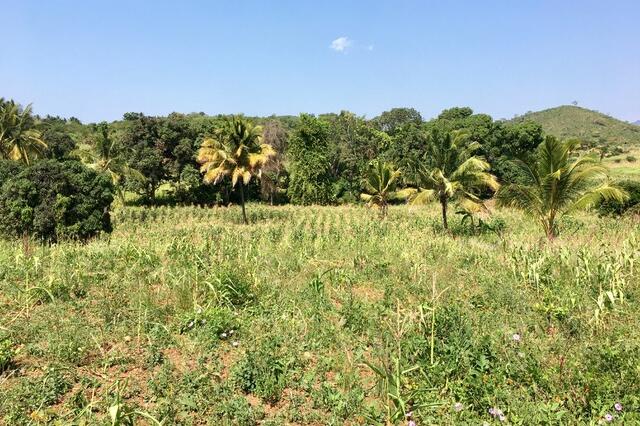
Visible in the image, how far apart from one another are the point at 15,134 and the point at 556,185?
1307 inches

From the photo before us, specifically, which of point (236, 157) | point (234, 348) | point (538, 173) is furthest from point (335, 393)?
point (236, 157)

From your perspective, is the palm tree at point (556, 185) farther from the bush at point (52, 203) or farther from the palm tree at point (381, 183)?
the bush at point (52, 203)

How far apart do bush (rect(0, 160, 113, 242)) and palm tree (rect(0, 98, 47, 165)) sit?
13.8m

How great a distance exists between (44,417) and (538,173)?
14.6 meters

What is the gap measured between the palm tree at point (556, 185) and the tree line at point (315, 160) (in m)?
0.04

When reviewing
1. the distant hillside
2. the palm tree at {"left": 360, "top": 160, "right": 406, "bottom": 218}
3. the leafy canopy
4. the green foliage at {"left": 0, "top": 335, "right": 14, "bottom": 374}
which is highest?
the distant hillside

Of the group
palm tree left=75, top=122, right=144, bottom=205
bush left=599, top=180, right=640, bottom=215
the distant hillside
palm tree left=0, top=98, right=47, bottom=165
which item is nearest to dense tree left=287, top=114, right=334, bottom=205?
palm tree left=75, top=122, right=144, bottom=205

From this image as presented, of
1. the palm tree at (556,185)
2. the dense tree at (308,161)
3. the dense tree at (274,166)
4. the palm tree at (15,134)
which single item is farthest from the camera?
the dense tree at (274,166)

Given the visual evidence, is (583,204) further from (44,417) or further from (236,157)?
(236,157)

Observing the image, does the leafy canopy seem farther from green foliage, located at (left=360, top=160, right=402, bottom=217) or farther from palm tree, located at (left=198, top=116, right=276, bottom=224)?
green foliage, located at (left=360, top=160, right=402, bottom=217)

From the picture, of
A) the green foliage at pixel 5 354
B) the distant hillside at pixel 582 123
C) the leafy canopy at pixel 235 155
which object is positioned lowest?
the green foliage at pixel 5 354

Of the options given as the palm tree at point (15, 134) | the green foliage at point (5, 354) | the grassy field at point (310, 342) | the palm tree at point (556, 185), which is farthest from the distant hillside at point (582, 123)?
the green foliage at point (5, 354)

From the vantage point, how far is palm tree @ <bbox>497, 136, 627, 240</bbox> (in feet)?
43.5

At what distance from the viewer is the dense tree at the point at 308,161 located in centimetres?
3756
